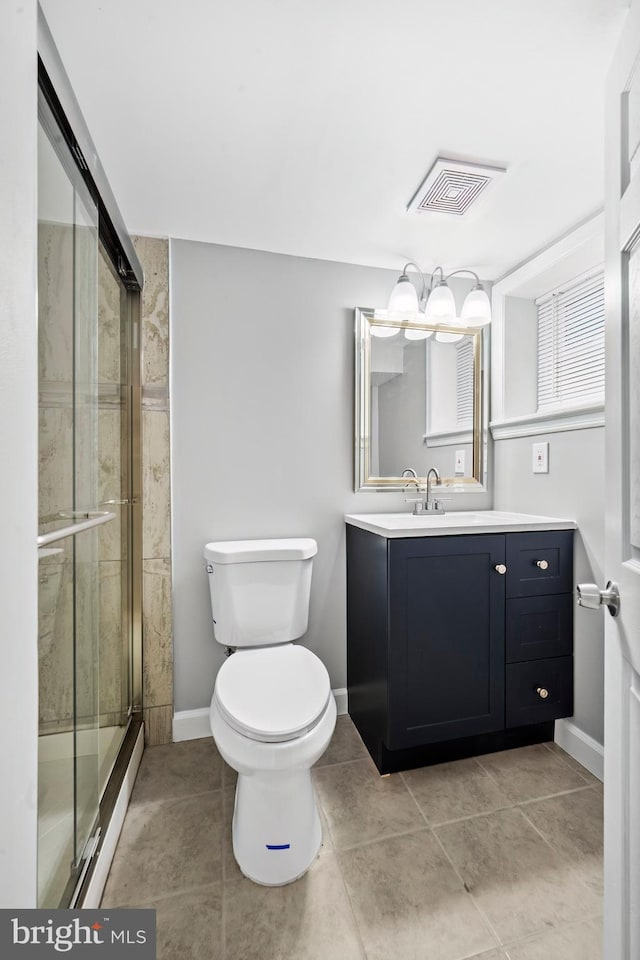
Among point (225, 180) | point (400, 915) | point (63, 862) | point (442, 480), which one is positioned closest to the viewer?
point (63, 862)

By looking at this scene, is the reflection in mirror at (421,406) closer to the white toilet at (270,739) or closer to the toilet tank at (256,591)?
the toilet tank at (256,591)

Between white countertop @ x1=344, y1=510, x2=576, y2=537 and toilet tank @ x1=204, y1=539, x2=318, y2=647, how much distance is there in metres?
0.30

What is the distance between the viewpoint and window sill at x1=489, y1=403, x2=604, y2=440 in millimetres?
1631

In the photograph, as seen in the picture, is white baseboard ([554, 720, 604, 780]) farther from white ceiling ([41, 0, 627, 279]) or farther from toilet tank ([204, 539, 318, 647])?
white ceiling ([41, 0, 627, 279])

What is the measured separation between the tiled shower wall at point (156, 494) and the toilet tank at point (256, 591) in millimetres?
244

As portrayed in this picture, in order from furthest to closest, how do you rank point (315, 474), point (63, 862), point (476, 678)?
point (315, 474) < point (476, 678) < point (63, 862)

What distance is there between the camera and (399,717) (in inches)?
60.4

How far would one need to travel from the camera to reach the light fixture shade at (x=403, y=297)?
1917mm

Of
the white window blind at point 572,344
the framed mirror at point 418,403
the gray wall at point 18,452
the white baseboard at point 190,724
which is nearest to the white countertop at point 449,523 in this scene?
the framed mirror at point 418,403

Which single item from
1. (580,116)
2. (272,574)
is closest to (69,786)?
(272,574)

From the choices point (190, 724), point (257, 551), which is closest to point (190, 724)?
point (190, 724)

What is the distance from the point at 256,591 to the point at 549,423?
1.39 m

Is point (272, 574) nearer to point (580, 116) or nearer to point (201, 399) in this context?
point (201, 399)

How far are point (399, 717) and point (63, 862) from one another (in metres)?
1.01
